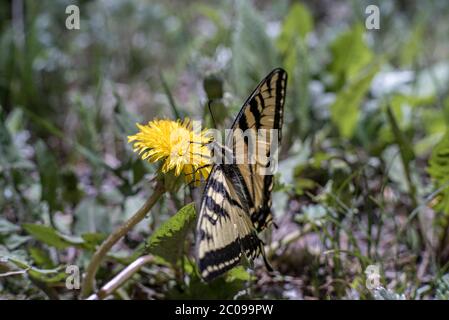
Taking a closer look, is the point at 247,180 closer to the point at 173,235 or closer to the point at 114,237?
the point at 173,235

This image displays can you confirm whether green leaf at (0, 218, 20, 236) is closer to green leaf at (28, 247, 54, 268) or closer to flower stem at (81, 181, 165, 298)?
green leaf at (28, 247, 54, 268)

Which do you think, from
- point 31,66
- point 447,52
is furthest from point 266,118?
point 447,52

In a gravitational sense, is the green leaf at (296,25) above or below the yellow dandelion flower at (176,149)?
above

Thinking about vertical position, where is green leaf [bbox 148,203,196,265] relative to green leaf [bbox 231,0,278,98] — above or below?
below

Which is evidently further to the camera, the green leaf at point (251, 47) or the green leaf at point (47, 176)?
Answer: the green leaf at point (251, 47)

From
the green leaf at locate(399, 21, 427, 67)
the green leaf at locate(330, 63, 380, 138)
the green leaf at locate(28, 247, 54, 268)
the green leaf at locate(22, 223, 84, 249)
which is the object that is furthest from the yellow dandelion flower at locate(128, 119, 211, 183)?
the green leaf at locate(399, 21, 427, 67)

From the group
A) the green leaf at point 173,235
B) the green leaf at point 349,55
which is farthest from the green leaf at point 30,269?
the green leaf at point 349,55

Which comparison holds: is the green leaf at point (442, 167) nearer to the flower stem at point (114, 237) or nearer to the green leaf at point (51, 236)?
the flower stem at point (114, 237)

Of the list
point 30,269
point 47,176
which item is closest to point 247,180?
point 30,269

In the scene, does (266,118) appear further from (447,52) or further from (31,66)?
(447,52)
